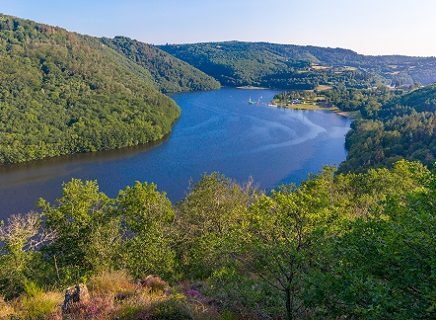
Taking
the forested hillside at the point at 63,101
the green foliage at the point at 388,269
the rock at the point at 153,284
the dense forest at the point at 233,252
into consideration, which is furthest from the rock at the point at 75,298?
the forested hillside at the point at 63,101

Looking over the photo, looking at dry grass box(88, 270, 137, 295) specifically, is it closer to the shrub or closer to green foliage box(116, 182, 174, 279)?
the shrub

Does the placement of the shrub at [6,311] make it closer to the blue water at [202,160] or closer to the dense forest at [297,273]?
the dense forest at [297,273]

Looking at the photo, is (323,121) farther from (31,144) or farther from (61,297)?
(61,297)

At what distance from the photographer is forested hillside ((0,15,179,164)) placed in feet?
289

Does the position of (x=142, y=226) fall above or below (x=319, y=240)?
below

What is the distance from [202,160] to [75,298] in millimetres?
69184

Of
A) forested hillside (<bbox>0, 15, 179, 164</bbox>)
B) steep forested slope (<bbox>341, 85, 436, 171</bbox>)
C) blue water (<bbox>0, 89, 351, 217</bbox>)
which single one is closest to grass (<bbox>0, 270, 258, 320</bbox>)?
blue water (<bbox>0, 89, 351, 217</bbox>)

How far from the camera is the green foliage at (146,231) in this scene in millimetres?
19672

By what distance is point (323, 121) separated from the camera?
12150 cm

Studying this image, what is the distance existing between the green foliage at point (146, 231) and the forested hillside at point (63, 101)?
63245mm

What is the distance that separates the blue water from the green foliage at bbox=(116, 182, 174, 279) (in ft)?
91.4

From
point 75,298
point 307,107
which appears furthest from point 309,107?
point 75,298

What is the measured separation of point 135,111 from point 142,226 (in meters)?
88.7

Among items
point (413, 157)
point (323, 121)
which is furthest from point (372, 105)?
point (413, 157)
